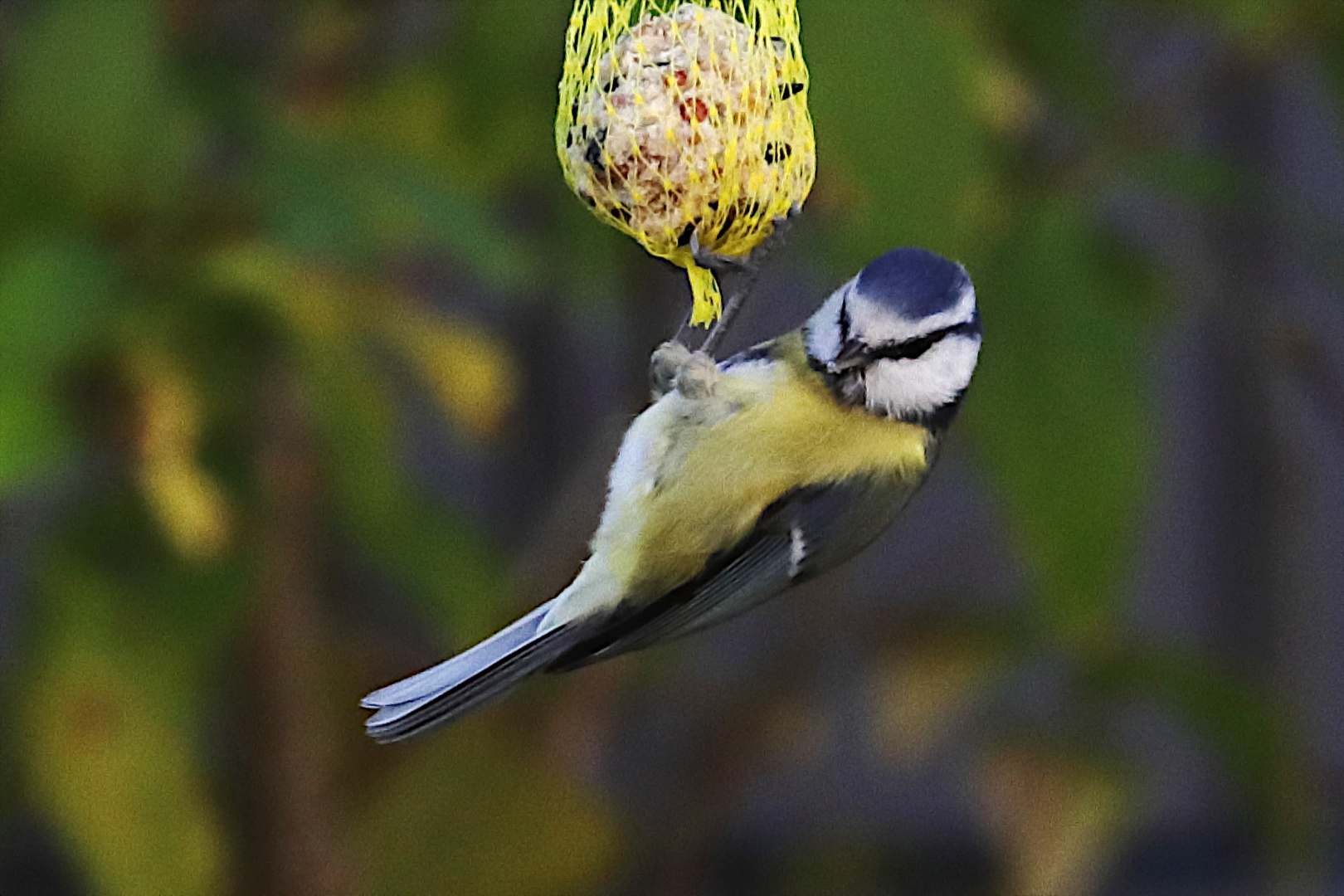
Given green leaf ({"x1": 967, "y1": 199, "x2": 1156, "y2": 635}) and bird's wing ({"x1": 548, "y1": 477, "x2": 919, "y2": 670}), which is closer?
bird's wing ({"x1": 548, "y1": 477, "x2": 919, "y2": 670})

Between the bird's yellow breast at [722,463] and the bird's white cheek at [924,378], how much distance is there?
0.04 ft

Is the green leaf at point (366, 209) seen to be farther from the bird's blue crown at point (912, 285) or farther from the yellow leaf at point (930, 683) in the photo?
the yellow leaf at point (930, 683)

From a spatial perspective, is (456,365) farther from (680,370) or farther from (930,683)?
(930,683)

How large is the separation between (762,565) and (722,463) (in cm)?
4

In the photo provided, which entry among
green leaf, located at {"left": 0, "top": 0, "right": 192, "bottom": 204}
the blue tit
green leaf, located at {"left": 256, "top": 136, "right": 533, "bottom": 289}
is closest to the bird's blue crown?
the blue tit

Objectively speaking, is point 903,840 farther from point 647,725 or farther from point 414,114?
point 414,114

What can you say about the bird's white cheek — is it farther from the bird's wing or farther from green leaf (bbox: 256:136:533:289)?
green leaf (bbox: 256:136:533:289)

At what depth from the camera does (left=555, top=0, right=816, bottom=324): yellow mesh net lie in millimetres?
681

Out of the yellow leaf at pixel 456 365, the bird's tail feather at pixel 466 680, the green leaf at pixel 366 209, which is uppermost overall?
the green leaf at pixel 366 209

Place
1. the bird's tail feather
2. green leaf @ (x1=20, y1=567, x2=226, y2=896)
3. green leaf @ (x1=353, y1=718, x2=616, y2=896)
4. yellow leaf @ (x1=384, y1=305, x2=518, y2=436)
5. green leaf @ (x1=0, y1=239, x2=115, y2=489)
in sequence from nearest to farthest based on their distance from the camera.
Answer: the bird's tail feather
green leaf @ (x1=0, y1=239, x2=115, y2=489)
yellow leaf @ (x1=384, y1=305, x2=518, y2=436)
green leaf @ (x1=20, y1=567, x2=226, y2=896)
green leaf @ (x1=353, y1=718, x2=616, y2=896)

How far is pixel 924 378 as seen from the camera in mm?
710

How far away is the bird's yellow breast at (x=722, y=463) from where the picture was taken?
70 cm

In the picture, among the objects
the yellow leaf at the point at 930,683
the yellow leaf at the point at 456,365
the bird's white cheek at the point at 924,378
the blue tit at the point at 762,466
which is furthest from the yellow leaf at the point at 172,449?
the yellow leaf at the point at 930,683

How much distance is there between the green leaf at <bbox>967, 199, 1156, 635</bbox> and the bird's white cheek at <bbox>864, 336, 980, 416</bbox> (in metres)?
0.35
